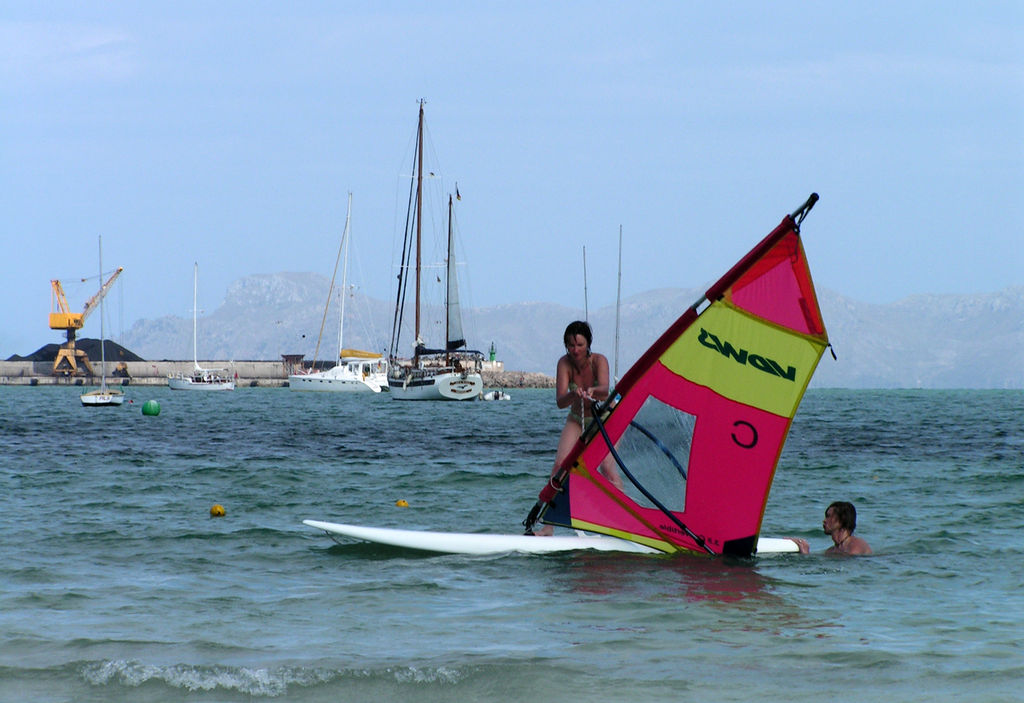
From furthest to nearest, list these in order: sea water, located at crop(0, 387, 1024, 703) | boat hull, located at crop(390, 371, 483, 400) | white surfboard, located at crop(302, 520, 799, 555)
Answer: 1. boat hull, located at crop(390, 371, 483, 400)
2. white surfboard, located at crop(302, 520, 799, 555)
3. sea water, located at crop(0, 387, 1024, 703)

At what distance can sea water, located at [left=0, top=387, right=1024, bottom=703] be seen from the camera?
6043 mm

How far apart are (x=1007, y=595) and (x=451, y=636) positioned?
178 inches

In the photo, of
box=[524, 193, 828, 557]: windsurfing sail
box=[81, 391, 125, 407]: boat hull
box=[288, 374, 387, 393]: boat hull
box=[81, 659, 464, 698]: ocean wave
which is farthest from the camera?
box=[288, 374, 387, 393]: boat hull

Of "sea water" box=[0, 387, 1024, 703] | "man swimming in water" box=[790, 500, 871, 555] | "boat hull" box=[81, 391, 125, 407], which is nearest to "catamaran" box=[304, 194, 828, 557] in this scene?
"sea water" box=[0, 387, 1024, 703]

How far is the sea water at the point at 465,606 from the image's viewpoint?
19.8 feet

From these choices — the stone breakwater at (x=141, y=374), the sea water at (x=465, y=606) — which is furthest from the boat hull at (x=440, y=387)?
the stone breakwater at (x=141, y=374)

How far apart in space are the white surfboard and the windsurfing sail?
154 millimetres

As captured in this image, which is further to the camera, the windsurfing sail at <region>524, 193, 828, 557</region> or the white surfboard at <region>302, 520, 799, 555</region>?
the white surfboard at <region>302, 520, 799, 555</region>

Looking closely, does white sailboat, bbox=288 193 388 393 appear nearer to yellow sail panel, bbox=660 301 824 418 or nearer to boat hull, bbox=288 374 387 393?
boat hull, bbox=288 374 387 393

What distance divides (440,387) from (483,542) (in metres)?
50.4

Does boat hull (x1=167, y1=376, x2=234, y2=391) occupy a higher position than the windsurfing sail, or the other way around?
the windsurfing sail

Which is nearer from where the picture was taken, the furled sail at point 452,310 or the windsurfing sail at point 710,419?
the windsurfing sail at point 710,419

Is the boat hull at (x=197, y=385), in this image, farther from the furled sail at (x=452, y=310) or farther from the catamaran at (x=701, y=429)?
the catamaran at (x=701, y=429)

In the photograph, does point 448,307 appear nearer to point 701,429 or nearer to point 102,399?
point 102,399
